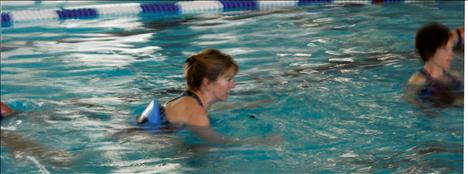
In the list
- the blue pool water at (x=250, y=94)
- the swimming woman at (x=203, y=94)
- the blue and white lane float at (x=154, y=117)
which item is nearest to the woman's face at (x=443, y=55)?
the blue pool water at (x=250, y=94)

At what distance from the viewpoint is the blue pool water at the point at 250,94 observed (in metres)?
3.70

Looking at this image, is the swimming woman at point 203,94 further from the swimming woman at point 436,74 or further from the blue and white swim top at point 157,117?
the swimming woman at point 436,74

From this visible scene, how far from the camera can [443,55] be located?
468cm

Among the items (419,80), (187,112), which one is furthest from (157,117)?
(419,80)

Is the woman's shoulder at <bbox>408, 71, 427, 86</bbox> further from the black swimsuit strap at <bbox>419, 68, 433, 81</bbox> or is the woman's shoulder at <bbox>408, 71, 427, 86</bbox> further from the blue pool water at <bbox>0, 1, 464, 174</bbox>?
the blue pool water at <bbox>0, 1, 464, 174</bbox>

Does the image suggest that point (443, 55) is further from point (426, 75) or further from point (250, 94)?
point (250, 94)

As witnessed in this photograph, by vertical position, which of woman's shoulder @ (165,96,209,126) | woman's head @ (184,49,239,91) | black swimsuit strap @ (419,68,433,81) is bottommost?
black swimsuit strap @ (419,68,433,81)

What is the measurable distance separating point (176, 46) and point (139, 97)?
209cm

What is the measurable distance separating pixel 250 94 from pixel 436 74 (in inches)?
48.3

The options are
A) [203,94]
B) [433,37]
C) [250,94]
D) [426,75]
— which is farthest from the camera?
[250,94]

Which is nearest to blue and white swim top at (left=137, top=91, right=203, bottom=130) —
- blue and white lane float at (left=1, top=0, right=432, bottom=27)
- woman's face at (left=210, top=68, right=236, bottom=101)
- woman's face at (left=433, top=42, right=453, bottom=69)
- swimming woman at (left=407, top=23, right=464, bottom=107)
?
woman's face at (left=210, top=68, right=236, bottom=101)

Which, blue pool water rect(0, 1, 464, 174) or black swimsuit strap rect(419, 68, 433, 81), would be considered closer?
blue pool water rect(0, 1, 464, 174)

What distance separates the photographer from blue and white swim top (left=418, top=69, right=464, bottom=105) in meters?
4.60

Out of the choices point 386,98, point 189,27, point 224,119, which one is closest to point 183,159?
point 224,119
